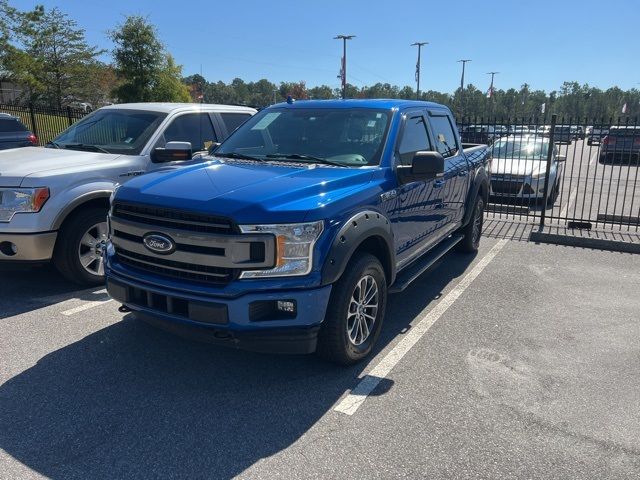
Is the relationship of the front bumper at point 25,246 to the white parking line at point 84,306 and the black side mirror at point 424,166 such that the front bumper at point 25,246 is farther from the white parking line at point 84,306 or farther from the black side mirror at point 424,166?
the black side mirror at point 424,166

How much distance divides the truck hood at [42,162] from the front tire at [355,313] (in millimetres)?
3220

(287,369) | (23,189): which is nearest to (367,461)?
(287,369)

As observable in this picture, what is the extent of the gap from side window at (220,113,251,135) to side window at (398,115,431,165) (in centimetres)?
288

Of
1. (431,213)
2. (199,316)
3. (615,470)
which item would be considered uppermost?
(431,213)

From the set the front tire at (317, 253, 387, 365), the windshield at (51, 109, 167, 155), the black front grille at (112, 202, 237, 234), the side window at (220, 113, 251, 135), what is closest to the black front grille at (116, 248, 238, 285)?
the black front grille at (112, 202, 237, 234)

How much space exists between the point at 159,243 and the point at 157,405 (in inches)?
41.9

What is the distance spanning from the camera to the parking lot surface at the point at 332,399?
2.80 metres

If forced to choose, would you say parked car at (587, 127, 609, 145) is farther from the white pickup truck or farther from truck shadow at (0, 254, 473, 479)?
truck shadow at (0, 254, 473, 479)

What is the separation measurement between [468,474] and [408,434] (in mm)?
435

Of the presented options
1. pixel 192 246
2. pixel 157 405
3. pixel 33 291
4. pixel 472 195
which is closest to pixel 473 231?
pixel 472 195

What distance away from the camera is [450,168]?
5.58m

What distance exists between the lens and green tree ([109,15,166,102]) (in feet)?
81.6

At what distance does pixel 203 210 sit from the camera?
3160 mm

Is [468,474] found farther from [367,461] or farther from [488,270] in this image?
[488,270]
